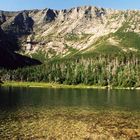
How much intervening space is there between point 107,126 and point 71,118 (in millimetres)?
16899

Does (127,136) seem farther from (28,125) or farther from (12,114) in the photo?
(12,114)

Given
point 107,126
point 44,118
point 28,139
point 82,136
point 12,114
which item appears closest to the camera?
point 28,139

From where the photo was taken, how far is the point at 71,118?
335ft

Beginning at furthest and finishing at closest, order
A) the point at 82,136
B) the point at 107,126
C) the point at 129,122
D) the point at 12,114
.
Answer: the point at 12,114 < the point at 129,122 < the point at 107,126 < the point at 82,136

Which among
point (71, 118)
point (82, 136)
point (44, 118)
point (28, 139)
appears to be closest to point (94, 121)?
point (71, 118)

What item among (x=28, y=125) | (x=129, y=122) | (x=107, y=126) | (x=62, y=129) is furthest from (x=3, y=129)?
(x=129, y=122)

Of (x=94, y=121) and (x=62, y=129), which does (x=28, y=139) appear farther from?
(x=94, y=121)

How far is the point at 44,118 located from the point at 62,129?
1952 cm

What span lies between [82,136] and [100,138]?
431cm

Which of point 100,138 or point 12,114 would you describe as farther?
point 12,114

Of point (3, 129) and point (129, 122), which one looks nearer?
point (3, 129)

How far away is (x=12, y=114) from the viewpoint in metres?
110

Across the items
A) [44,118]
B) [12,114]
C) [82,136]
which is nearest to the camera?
[82,136]

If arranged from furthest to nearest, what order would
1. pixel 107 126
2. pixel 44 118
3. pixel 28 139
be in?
pixel 44 118
pixel 107 126
pixel 28 139
